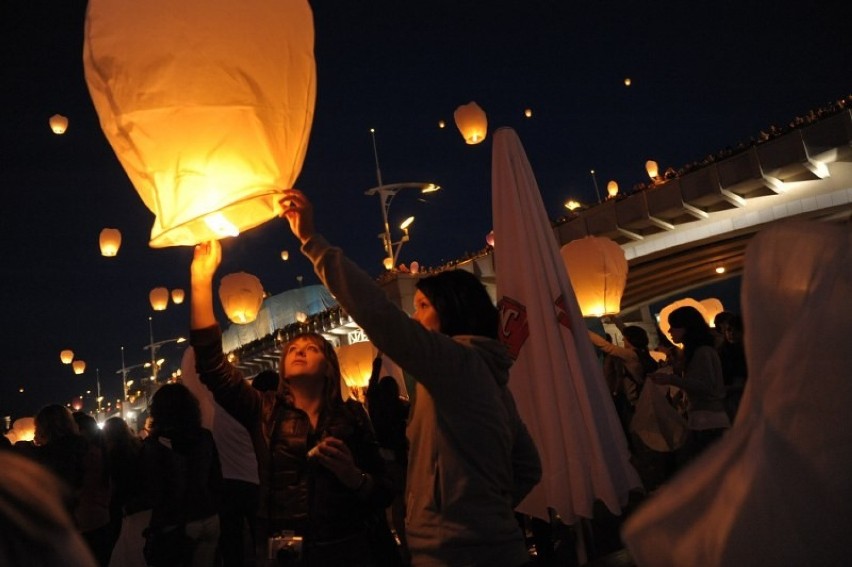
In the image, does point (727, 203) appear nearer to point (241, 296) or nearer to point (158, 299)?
point (241, 296)

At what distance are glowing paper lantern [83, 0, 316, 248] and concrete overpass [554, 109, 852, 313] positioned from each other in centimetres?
2011

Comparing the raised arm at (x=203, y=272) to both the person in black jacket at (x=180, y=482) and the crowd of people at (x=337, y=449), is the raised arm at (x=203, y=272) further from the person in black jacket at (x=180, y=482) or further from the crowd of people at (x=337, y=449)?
the person in black jacket at (x=180, y=482)

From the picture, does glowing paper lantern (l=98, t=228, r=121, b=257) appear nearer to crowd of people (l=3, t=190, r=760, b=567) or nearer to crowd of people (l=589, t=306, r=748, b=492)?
crowd of people (l=3, t=190, r=760, b=567)

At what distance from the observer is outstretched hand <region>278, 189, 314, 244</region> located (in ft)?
7.36

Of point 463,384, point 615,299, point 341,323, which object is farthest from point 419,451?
point 341,323

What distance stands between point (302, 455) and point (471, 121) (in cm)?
1286

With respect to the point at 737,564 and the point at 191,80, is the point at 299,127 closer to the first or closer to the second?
the point at 191,80

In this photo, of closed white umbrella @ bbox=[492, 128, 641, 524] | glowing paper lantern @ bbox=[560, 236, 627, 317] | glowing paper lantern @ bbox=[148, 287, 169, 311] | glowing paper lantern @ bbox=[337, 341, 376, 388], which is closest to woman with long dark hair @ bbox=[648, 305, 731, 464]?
glowing paper lantern @ bbox=[560, 236, 627, 317]

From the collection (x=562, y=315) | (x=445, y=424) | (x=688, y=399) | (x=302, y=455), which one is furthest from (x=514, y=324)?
(x=688, y=399)

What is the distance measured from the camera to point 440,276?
8.39ft

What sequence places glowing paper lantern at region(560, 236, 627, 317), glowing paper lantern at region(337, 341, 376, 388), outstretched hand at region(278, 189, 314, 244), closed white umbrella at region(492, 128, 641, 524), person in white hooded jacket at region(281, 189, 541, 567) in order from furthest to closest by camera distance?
glowing paper lantern at region(337, 341, 376, 388) < glowing paper lantern at region(560, 236, 627, 317) < closed white umbrella at region(492, 128, 641, 524) < outstretched hand at region(278, 189, 314, 244) < person in white hooded jacket at region(281, 189, 541, 567)

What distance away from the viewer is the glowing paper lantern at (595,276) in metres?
6.87

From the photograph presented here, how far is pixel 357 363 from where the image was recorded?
14031 mm

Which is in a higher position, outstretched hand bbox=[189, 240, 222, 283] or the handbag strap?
outstretched hand bbox=[189, 240, 222, 283]
